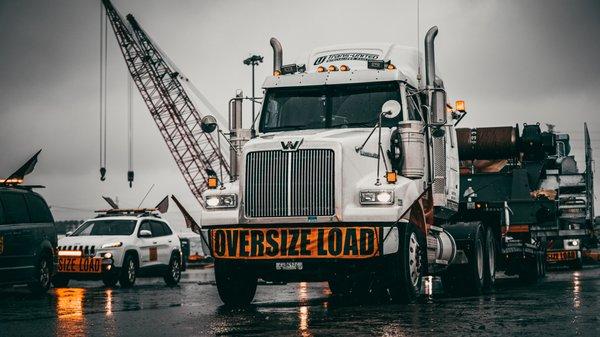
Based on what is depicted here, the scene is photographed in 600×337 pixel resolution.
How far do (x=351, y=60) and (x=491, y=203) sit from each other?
525 centimetres

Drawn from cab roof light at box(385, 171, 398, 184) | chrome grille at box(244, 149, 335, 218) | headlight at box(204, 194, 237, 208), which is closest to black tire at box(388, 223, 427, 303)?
cab roof light at box(385, 171, 398, 184)

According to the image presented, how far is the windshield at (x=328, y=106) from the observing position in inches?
599

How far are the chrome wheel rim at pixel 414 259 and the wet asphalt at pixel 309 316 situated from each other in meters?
0.38

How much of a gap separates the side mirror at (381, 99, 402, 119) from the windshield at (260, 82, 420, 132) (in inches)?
17.5

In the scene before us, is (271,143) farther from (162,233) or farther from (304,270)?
(162,233)

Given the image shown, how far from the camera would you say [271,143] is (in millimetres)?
14344

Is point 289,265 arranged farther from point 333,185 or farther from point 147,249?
point 147,249

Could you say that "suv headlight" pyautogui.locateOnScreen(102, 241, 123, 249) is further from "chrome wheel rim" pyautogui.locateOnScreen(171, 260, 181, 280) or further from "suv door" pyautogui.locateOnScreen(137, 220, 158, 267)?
"chrome wheel rim" pyautogui.locateOnScreen(171, 260, 181, 280)

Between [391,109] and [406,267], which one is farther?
[391,109]

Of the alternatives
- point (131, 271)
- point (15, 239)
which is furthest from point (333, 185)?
point (131, 271)

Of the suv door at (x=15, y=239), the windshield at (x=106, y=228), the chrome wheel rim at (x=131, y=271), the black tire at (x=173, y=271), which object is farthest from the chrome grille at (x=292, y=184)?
the black tire at (x=173, y=271)

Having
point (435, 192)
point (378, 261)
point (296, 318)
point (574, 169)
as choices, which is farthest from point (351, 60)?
point (574, 169)

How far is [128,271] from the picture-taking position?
2347 centimetres

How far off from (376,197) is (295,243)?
1.24m
